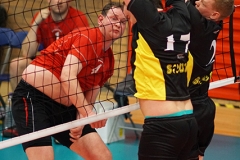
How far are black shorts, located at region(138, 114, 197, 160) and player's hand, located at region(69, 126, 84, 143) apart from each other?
0.80 m

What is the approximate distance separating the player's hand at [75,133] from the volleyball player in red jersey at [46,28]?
252cm

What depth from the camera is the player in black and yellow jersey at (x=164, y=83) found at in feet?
10.3

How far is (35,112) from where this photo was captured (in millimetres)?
3801

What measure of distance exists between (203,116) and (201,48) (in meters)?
0.52

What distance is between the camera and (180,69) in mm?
3193

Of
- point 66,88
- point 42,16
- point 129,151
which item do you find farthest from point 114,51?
point 66,88

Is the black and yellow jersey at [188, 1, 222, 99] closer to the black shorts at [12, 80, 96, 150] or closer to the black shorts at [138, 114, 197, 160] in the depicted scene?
the black shorts at [138, 114, 197, 160]

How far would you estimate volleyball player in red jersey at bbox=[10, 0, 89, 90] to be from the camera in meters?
6.35

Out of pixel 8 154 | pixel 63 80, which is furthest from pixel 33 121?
pixel 8 154

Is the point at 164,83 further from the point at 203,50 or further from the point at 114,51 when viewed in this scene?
the point at 114,51

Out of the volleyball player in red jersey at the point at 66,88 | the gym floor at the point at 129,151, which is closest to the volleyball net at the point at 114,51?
the gym floor at the point at 129,151

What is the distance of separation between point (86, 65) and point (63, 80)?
0.80 feet

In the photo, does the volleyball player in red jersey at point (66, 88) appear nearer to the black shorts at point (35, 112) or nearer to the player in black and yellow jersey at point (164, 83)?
the black shorts at point (35, 112)

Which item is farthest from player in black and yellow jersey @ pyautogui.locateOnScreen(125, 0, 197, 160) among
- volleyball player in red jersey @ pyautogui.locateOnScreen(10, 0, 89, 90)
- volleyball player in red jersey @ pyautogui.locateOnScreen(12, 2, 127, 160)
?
volleyball player in red jersey @ pyautogui.locateOnScreen(10, 0, 89, 90)
